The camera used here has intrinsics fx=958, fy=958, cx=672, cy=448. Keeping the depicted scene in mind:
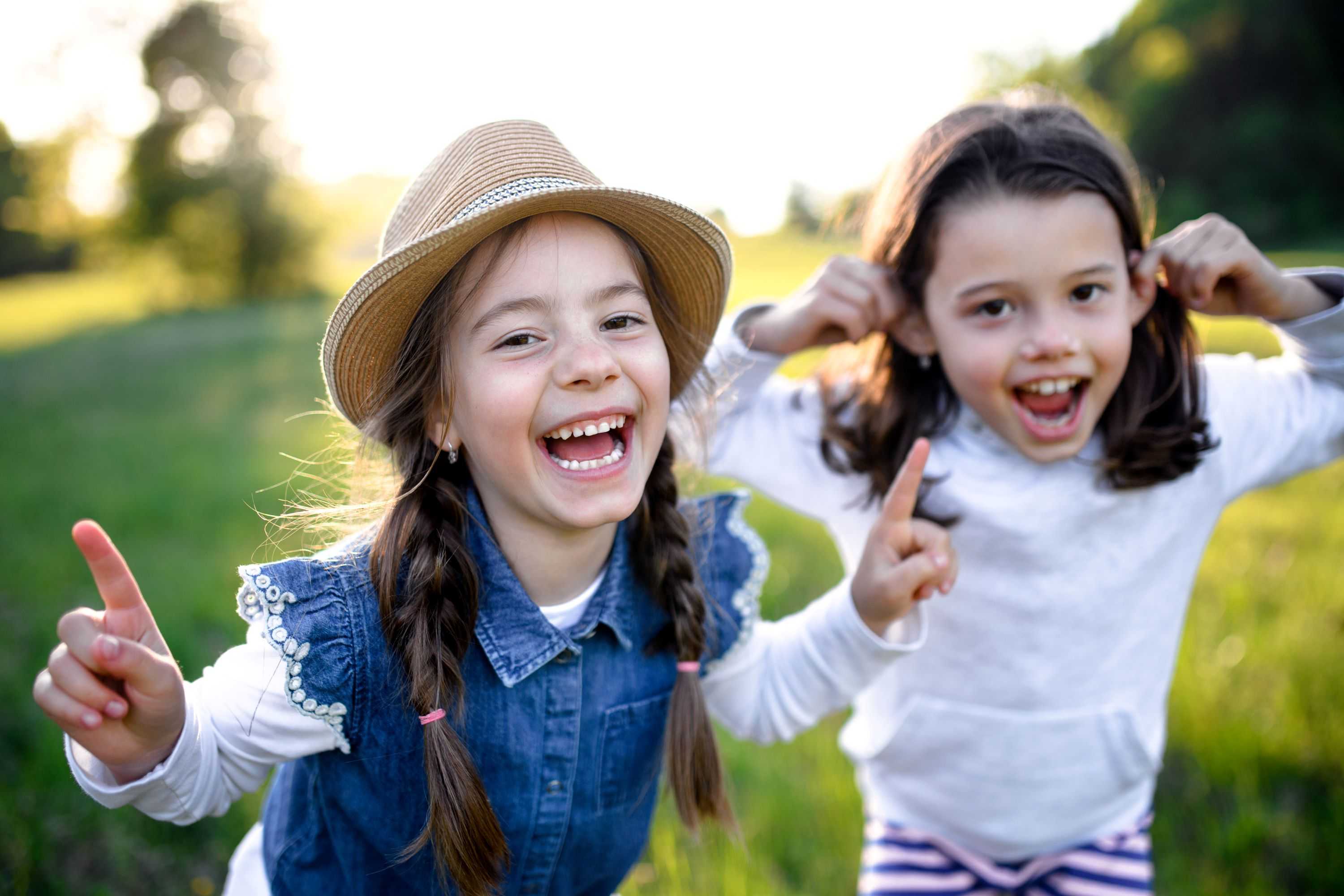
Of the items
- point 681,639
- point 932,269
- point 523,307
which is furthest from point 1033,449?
point 523,307

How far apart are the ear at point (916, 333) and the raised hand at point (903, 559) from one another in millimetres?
370

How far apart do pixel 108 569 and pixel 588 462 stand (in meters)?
0.75

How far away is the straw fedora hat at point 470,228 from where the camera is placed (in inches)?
62.3

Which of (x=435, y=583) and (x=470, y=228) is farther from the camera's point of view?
(x=435, y=583)

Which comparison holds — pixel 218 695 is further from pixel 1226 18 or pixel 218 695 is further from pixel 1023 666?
pixel 1226 18

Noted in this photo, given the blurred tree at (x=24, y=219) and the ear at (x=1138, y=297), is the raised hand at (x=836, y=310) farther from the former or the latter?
the blurred tree at (x=24, y=219)

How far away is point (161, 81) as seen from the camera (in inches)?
1064

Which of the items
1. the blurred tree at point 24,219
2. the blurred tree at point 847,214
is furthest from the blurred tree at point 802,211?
the blurred tree at point 24,219

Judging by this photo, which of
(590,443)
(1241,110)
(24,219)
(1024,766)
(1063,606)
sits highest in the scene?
(24,219)

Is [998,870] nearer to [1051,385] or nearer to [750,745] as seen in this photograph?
[750,745]

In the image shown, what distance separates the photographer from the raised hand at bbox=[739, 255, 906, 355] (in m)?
2.24

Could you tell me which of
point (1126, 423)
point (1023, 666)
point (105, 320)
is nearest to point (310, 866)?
point (1023, 666)

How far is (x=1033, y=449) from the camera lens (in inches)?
82.8

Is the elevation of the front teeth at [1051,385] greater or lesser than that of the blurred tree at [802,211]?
lesser
